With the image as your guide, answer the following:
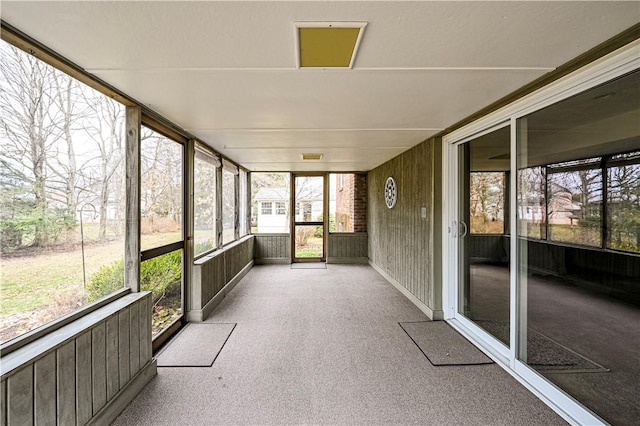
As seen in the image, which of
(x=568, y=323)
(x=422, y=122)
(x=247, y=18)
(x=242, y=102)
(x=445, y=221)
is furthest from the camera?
(x=445, y=221)

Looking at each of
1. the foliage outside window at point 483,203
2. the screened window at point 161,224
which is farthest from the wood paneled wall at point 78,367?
the foliage outside window at point 483,203

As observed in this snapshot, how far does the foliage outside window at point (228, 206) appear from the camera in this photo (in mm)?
4973

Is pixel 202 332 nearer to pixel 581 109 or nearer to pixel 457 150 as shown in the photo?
pixel 457 150

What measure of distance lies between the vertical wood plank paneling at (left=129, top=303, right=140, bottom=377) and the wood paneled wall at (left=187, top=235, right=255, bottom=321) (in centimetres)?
130

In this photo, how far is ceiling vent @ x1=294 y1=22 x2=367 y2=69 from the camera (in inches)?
53.5

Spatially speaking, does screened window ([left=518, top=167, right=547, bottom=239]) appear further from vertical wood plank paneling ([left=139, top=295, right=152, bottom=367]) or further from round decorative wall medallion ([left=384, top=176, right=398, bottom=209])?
vertical wood plank paneling ([left=139, top=295, right=152, bottom=367])

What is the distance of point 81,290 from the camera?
1872 millimetres

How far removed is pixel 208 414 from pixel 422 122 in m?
3.05

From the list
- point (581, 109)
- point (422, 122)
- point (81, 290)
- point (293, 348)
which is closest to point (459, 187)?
point (422, 122)

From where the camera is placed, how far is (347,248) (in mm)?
7066

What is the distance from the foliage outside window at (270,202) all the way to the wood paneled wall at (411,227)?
2.20 metres

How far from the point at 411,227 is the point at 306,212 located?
321 cm

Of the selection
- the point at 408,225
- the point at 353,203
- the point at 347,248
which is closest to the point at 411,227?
the point at 408,225

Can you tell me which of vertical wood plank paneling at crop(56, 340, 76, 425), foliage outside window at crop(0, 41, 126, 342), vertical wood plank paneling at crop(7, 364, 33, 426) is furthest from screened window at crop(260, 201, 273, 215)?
vertical wood plank paneling at crop(7, 364, 33, 426)
